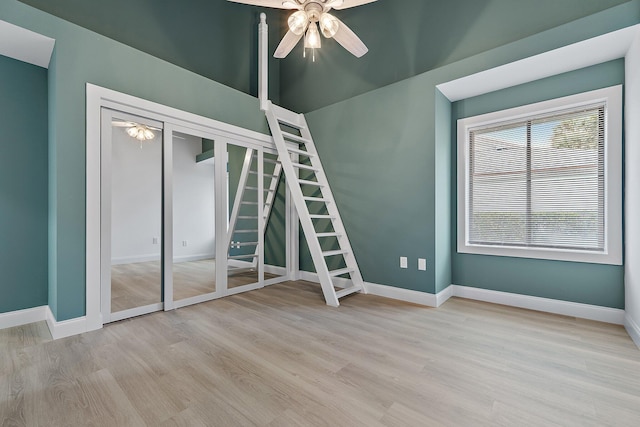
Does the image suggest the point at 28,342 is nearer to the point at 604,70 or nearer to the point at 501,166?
the point at 501,166

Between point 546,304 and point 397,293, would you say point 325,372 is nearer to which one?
point 397,293

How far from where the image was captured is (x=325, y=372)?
1.82m

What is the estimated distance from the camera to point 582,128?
9.18 ft

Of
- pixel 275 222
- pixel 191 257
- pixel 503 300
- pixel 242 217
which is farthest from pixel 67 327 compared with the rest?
pixel 503 300

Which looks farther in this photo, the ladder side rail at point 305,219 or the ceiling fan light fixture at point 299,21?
the ladder side rail at point 305,219

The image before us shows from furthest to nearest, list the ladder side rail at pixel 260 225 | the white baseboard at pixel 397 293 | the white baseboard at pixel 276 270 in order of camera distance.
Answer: the white baseboard at pixel 276 270 < the ladder side rail at pixel 260 225 < the white baseboard at pixel 397 293

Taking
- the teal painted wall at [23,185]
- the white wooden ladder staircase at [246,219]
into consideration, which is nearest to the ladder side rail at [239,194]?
the white wooden ladder staircase at [246,219]

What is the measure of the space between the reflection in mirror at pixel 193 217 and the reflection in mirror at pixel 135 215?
169mm

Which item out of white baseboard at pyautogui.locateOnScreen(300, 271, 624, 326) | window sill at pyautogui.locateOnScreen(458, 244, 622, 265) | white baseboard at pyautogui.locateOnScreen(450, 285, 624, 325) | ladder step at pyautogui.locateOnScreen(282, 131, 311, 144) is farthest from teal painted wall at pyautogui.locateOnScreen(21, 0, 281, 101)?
white baseboard at pyautogui.locateOnScreen(450, 285, 624, 325)

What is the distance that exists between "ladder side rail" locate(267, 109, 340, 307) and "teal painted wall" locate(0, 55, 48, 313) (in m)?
2.31

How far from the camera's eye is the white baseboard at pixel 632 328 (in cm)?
219

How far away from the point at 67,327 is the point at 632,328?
4529 millimetres

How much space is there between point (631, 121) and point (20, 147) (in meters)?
5.29

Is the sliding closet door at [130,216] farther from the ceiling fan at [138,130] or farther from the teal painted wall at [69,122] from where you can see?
the teal painted wall at [69,122]
